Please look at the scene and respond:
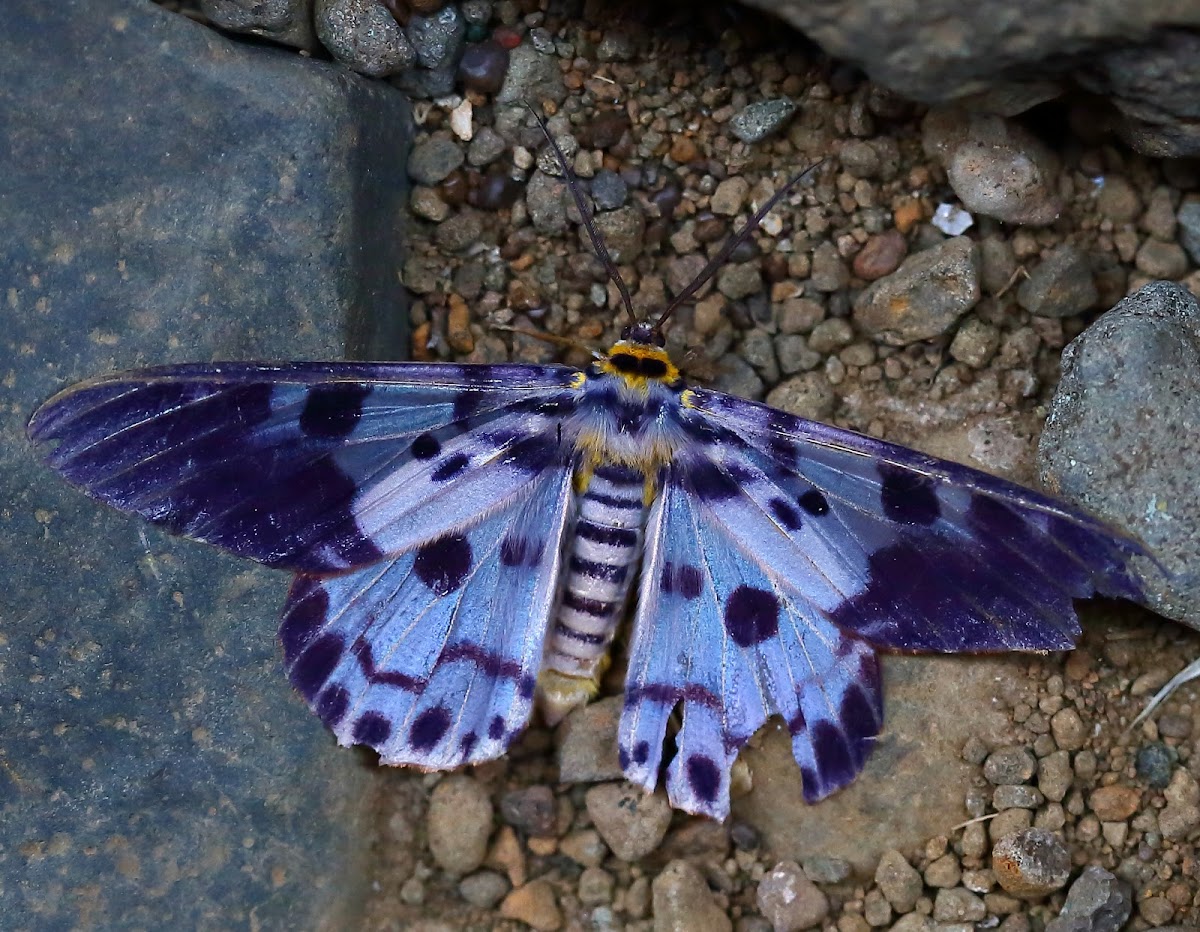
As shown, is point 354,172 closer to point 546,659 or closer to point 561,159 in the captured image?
point 561,159

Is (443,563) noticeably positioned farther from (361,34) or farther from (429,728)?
(361,34)

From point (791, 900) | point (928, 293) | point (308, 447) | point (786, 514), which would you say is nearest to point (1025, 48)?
point (928, 293)

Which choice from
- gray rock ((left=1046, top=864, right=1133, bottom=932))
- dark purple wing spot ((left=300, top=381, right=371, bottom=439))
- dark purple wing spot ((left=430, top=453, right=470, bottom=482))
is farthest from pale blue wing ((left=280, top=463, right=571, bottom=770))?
gray rock ((left=1046, top=864, right=1133, bottom=932))

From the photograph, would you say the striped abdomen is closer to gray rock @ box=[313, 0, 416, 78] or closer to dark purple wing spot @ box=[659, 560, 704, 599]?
dark purple wing spot @ box=[659, 560, 704, 599]

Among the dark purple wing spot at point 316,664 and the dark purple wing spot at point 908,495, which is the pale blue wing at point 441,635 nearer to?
the dark purple wing spot at point 316,664

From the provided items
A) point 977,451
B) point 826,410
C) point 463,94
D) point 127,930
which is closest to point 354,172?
point 463,94
